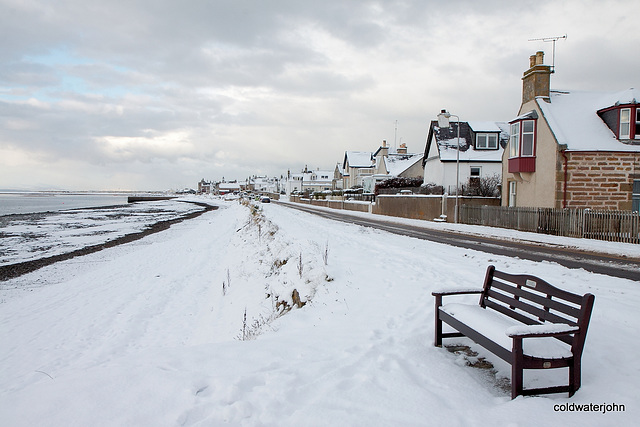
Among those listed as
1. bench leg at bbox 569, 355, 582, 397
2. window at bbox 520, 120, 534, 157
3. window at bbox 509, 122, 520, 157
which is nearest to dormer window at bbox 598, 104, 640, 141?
window at bbox 520, 120, 534, 157

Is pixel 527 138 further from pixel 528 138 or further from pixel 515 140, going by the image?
pixel 515 140

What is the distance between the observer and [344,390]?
13.7 feet

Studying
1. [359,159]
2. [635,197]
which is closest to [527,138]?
[635,197]

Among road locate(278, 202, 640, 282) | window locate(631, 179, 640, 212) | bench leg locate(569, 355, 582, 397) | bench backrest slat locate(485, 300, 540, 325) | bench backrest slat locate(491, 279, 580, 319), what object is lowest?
road locate(278, 202, 640, 282)

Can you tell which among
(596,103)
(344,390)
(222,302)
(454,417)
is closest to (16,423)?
(344,390)

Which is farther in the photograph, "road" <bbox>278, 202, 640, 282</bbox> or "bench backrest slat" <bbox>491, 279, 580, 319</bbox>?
"road" <bbox>278, 202, 640, 282</bbox>

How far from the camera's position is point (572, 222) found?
1938 cm

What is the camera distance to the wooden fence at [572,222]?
17.2 meters

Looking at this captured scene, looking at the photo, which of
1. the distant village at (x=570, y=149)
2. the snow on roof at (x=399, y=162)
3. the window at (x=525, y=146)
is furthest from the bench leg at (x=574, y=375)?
the snow on roof at (x=399, y=162)

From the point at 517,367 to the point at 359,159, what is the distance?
258 ft

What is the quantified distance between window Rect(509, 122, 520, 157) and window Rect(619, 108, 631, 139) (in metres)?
5.08

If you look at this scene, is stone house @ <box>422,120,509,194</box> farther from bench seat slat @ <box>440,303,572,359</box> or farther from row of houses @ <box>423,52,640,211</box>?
bench seat slat @ <box>440,303,572,359</box>

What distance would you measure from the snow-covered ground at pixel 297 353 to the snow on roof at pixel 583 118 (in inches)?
548

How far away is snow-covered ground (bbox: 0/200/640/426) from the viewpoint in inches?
149
